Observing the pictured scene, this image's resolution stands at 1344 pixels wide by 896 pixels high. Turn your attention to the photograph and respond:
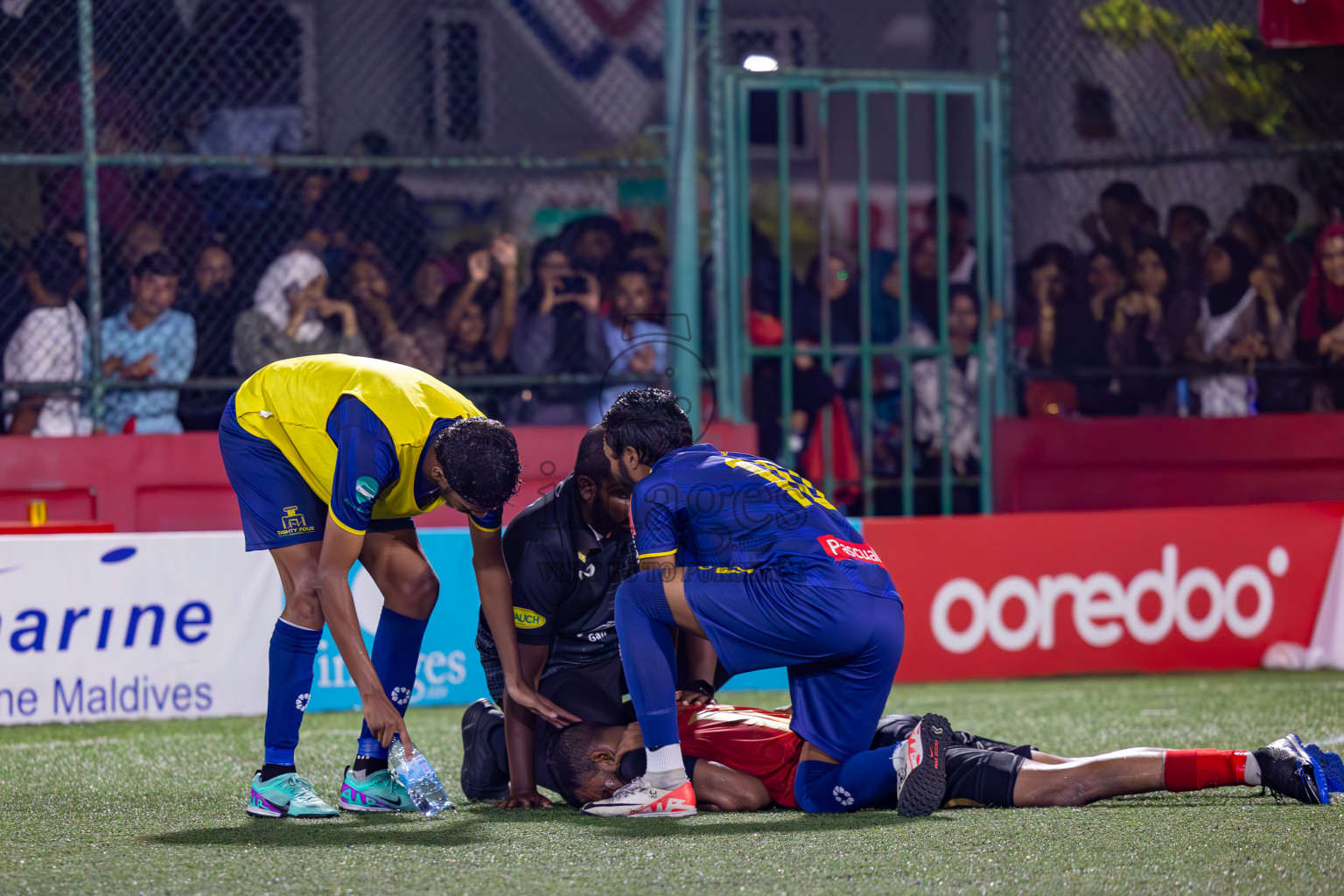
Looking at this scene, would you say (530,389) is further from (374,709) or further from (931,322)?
(374,709)

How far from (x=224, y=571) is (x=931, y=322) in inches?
198

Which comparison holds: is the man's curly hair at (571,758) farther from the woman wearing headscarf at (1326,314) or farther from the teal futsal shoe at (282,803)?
the woman wearing headscarf at (1326,314)

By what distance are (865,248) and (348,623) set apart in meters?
6.35

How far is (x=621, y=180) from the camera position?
970cm

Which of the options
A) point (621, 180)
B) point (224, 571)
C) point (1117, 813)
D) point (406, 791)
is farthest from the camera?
point (621, 180)

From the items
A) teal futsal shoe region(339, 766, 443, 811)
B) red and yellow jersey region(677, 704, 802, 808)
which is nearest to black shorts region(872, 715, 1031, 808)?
red and yellow jersey region(677, 704, 802, 808)

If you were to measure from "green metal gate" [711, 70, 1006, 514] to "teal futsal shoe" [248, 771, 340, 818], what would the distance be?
4991mm

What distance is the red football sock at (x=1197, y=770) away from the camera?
4.21m

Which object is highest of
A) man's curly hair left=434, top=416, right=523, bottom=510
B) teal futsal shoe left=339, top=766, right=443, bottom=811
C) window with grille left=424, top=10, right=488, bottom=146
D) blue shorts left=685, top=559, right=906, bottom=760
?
window with grille left=424, top=10, right=488, bottom=146

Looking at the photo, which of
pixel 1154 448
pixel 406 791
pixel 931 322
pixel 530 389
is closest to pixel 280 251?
pixel 530 389

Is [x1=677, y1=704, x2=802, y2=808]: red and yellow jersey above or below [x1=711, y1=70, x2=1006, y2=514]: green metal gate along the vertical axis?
below

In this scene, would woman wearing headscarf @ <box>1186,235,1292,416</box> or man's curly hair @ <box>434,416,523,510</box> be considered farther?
woman wearing headscarf @ <box>1186,235,1292,416</box>

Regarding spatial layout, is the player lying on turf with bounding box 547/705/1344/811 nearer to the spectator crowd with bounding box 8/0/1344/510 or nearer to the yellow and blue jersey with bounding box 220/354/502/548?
the yellow and blue jersey with bounding box 220/354/502/548

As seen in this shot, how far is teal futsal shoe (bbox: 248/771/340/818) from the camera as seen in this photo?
14.4ft
